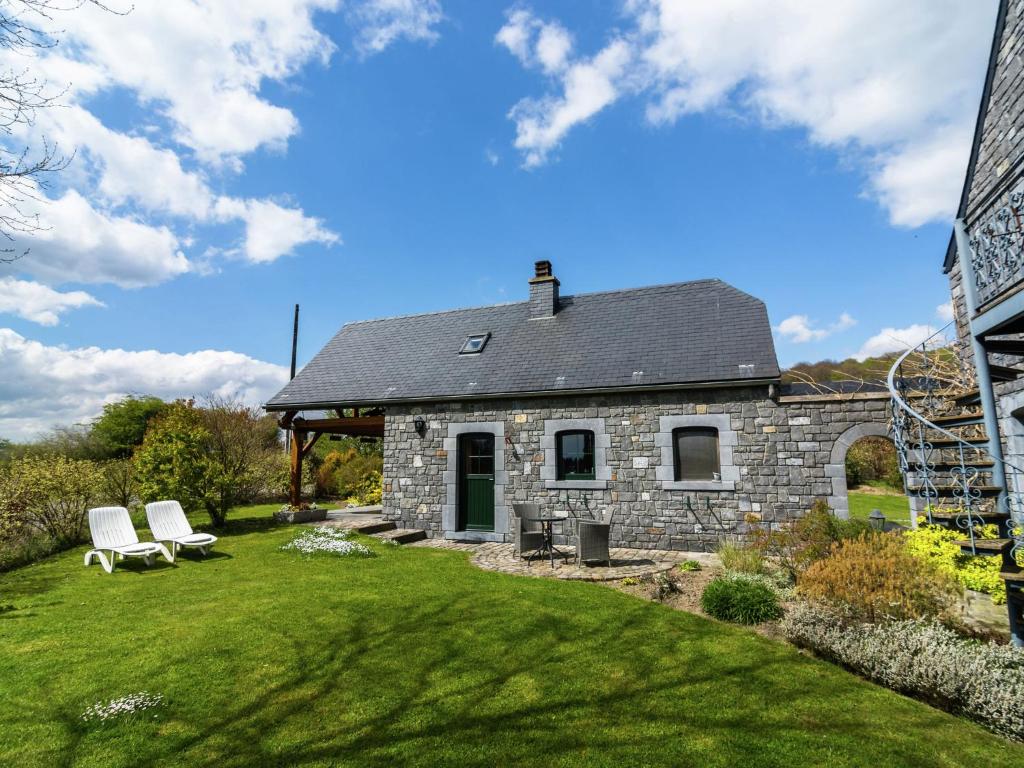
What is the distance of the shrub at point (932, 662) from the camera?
147 inches

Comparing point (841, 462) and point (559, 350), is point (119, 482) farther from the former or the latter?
point (841, 462)

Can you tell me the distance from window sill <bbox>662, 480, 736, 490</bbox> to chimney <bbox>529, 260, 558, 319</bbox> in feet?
17.6

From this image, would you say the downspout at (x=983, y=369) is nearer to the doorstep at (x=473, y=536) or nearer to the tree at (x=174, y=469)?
the doorstep at (x=473, y=536)

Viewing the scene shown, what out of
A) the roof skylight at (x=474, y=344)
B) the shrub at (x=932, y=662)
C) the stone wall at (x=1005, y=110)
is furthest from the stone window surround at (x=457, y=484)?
the stone wall at (x=1005, y=110)

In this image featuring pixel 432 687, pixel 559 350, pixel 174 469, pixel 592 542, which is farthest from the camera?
pixel 559 350

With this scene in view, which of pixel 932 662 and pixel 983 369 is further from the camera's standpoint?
pixel 983 369

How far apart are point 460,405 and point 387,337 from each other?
445 cm

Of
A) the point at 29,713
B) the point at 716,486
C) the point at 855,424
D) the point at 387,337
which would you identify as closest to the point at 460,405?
the point at 387,337

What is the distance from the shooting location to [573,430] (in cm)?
1066

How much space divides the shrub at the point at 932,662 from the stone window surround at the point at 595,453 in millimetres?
5312

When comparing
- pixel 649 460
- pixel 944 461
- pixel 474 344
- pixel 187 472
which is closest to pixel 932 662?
pixel 944 461

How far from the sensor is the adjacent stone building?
923 centimetres

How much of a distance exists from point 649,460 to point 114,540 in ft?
30.9

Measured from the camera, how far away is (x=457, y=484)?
457 inches
